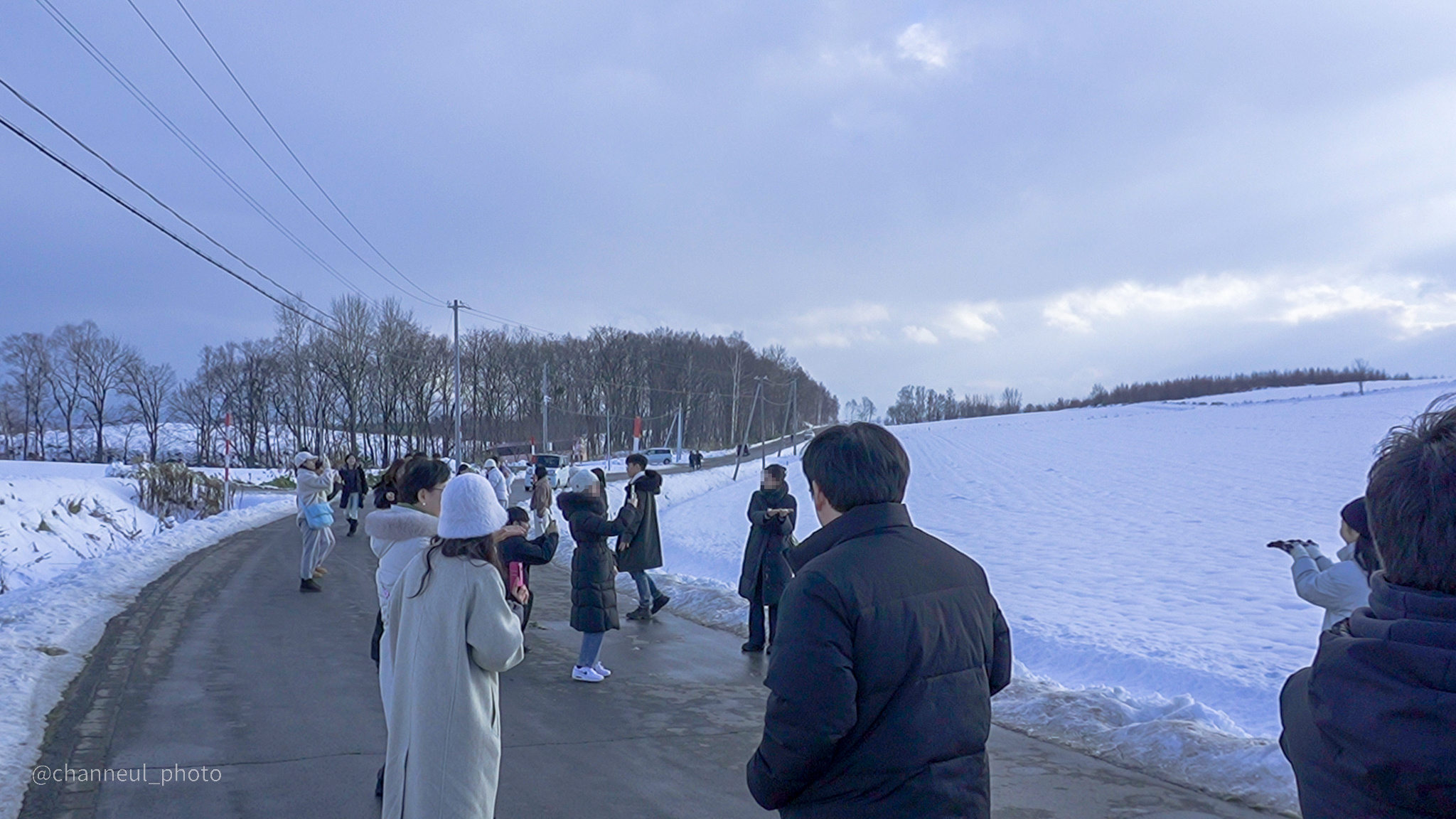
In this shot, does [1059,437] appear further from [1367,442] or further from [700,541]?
[700,541]

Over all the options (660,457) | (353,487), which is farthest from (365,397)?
(353,487)

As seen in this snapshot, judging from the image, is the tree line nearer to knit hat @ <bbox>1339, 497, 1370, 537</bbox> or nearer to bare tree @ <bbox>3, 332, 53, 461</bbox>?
bare tree @ <bbox>3, 332, 53, 461</bbox>

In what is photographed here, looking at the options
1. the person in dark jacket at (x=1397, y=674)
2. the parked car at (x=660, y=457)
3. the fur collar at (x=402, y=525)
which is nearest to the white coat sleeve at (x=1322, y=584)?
the person in dark jacket at (x=1397, y=674)

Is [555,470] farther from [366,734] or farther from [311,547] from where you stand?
[366,734]

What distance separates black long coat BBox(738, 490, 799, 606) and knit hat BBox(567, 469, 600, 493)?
→ 172 centimetres

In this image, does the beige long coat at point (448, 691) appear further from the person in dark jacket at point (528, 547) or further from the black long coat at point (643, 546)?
the black long coat at point (643, 546)

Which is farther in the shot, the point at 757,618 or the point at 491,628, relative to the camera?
the point at 757,618

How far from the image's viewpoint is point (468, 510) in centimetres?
357

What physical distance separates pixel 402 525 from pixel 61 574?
1408 cm

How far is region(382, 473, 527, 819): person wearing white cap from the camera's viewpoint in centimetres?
337

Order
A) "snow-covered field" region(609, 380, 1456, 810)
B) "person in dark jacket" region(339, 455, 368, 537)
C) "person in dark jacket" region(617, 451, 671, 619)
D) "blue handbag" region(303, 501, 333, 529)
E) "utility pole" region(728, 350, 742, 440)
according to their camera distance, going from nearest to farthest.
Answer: "snow-covered field" region(609, 380, 1456, 810), "person in dark jacket" region(617, 451, 671, 619), "blue handbag" region(303, 501, 333, 529), "person in dark jacket" region(339, 455, 368, 537), "utility pole" region(728, 350, 742, 440)

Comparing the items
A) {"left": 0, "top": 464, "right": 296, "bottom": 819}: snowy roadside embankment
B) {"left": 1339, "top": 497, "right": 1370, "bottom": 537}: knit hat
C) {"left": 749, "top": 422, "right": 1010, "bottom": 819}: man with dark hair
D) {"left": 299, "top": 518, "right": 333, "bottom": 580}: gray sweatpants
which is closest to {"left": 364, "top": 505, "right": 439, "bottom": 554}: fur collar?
{"left": 0, "top": 464, "right": 296, "bottom": 819}: snowy roadside embankment

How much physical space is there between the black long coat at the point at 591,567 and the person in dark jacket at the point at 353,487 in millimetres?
13982

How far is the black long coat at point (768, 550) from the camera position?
29.2 feet
